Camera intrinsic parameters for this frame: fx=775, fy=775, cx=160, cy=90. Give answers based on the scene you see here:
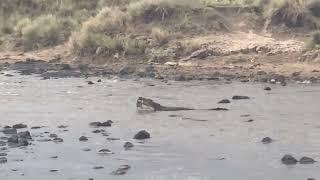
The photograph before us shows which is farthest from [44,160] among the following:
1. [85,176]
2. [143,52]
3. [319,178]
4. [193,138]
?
[143,52]

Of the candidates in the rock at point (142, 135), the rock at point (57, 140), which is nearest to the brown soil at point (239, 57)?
the rock at point (142, 135)

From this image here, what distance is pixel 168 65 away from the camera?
3133 centimetres

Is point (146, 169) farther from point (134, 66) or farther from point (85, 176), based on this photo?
point (134, 66)

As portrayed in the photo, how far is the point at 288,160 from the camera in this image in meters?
13.1

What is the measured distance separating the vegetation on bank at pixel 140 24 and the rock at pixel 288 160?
56.4 ft

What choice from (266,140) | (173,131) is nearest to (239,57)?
(173,131)

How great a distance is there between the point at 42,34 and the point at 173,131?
2454 cm

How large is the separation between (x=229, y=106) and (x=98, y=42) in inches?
610

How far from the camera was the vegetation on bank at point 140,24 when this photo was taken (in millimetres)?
34000

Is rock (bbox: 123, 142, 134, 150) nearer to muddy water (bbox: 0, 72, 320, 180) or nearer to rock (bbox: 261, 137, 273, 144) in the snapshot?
muddy water (bbox: 0, 72, 320, 180)

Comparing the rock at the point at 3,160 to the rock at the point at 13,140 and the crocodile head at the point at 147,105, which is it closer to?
the rock at the point at 13,140

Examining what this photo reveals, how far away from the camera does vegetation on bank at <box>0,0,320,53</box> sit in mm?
34000

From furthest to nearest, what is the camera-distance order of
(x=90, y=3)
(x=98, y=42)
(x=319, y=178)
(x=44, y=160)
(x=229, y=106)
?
(x=90, y=3) < (x=98, y=42) < (x=229, y=106) < (x=44, y=160) < (x=319, y=178)

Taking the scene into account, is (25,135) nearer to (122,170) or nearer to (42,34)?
(122,170)
